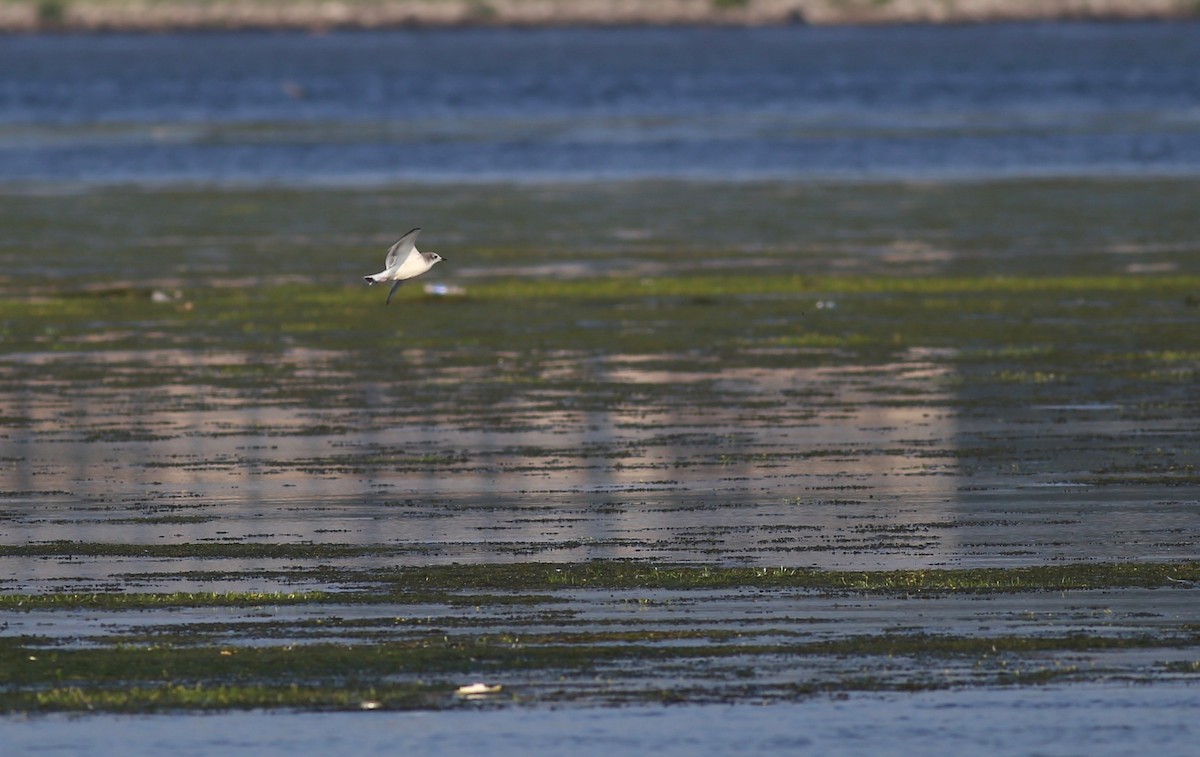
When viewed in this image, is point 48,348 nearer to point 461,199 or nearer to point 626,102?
point 461,199

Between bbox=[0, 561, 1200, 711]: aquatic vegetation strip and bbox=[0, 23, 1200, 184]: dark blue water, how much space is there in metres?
43.0

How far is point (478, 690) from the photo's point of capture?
41.8 feet

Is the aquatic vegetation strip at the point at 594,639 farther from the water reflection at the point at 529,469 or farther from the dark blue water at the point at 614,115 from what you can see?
the dark blue water at the point at 614,115

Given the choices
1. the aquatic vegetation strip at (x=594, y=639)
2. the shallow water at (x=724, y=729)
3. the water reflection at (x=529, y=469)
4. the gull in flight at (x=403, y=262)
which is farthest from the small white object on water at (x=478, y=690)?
the gull in flight at (x=403, y=262)

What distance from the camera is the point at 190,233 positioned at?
45.6 meters

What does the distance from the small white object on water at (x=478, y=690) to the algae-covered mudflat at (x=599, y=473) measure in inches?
3.5

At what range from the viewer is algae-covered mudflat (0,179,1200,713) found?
43.9ft

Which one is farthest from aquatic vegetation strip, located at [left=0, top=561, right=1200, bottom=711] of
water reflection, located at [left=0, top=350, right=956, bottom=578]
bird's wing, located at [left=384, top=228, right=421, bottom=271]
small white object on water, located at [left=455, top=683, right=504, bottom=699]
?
bird's wing, located at [left=384, top=228, right=421, bottom=271]

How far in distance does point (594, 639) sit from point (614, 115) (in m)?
79.8

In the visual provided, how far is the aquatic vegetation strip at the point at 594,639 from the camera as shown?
12.8 metres

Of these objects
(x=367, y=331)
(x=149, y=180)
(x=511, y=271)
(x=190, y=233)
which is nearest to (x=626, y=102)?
(x=149, y=180)

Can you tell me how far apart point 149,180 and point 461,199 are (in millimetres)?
12194

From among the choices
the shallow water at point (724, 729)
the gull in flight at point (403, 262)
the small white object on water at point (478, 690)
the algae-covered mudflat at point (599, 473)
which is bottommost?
the shallow water at point (724, 729)

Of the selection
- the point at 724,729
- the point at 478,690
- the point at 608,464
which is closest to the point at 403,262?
the point at 608,464
